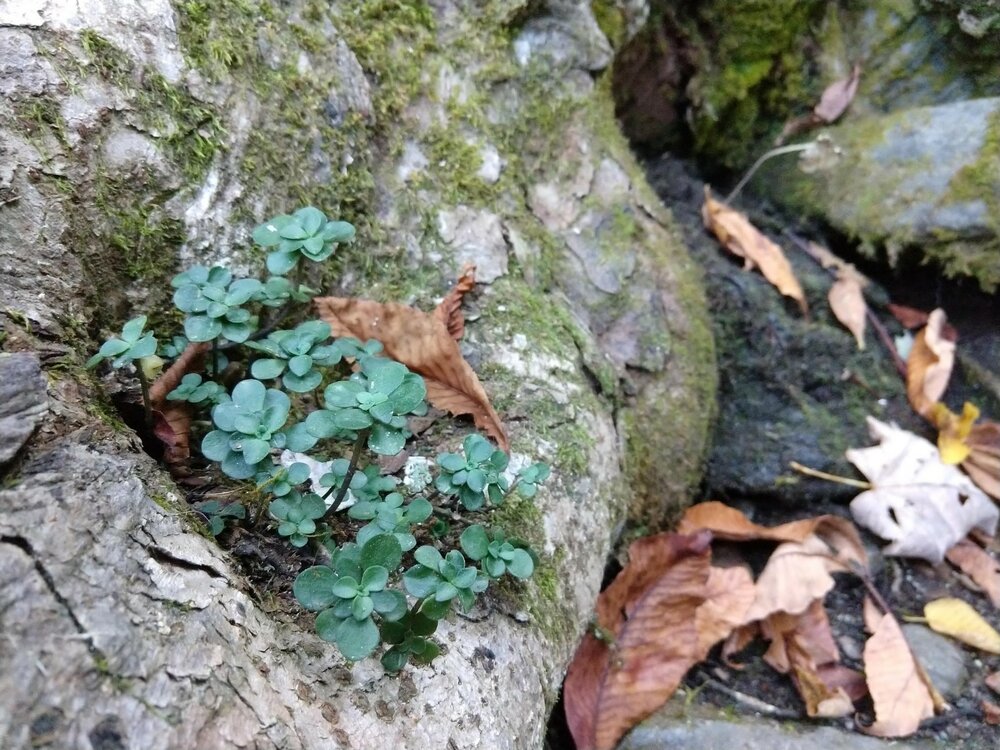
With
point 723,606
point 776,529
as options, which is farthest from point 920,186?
point 723,606

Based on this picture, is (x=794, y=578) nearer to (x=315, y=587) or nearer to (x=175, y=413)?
(x=315, y=587)

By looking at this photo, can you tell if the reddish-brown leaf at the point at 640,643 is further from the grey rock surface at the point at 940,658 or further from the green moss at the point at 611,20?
the green moss at the point at 611,20

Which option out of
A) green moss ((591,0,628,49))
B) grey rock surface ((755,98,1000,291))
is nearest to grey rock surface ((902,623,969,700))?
grey rock surface ((755,98,1000,291))

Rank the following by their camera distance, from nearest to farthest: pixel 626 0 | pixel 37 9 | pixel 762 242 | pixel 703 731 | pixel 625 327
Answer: pixel 37 9
pixel 703 731
pixel 625 327
pixel 626 0
pixel 762 242

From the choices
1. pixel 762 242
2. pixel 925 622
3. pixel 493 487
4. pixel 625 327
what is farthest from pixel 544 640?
pixel 762 242

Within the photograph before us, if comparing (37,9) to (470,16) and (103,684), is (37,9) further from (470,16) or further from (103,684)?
(103,684)

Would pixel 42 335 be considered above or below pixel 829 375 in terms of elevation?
above
